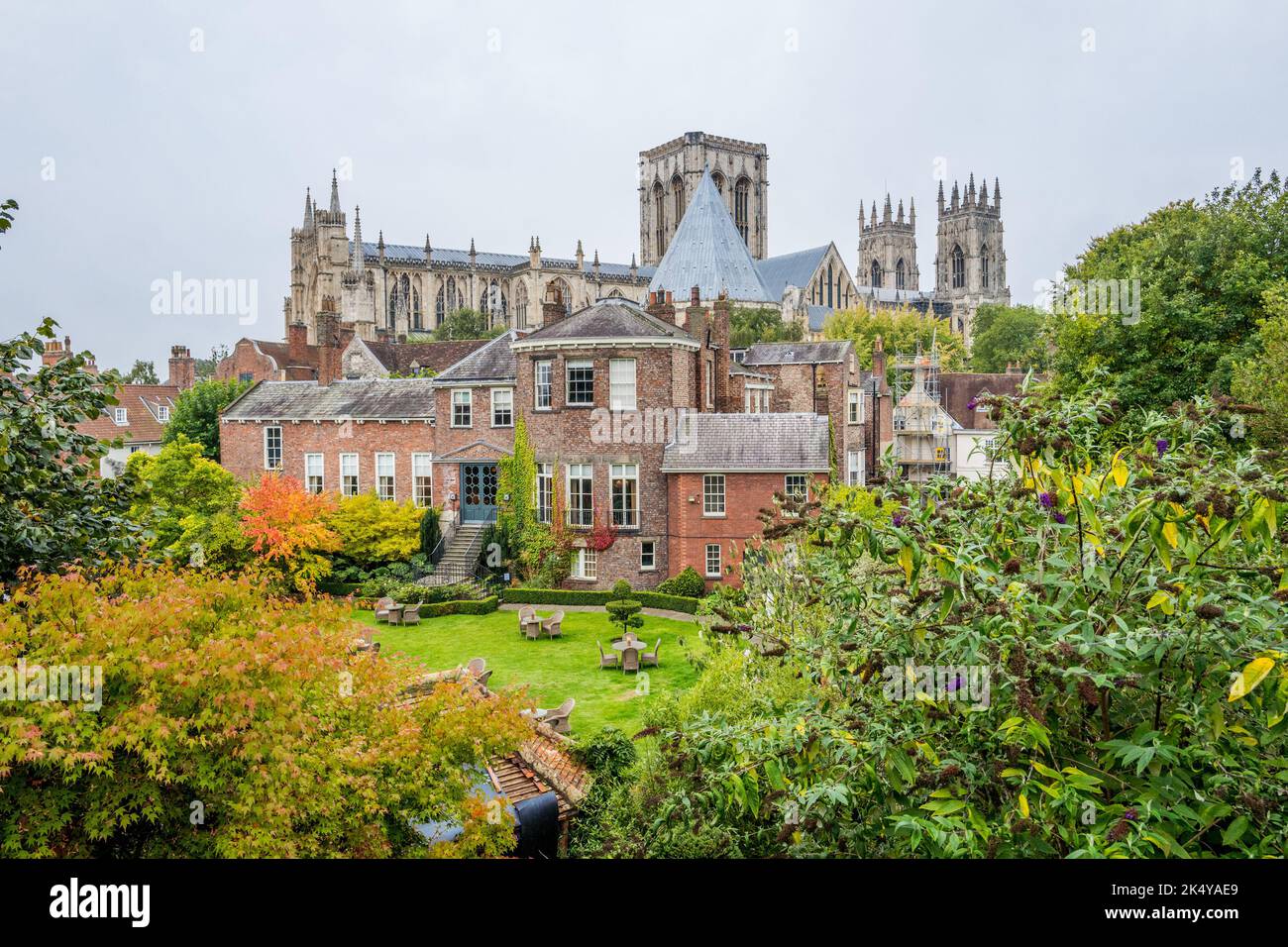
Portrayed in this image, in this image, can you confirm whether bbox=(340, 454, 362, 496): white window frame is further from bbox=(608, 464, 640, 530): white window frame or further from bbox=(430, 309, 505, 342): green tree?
bbox=(430, 309, 505, 342): green tree

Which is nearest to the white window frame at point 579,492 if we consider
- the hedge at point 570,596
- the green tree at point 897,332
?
the hedge at point 570,596

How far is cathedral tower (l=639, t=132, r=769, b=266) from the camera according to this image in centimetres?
12312

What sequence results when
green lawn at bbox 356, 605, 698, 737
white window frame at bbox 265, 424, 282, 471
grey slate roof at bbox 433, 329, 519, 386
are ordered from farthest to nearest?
white window frame at bbox 265, 424, 282, 471
grey slate roof at bbox 433, 329, 519, 386
green lawn at bbox 356, 605, 698, 737

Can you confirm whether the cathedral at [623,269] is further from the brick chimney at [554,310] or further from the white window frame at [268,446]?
the brick chimney at [554,310]

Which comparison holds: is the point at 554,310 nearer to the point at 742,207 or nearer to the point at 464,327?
the point at 464,327

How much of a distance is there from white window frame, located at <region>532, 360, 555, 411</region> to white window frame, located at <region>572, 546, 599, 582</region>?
552 centimetres

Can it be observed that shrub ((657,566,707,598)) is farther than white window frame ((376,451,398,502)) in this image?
No

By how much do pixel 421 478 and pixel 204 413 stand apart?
17878 mm

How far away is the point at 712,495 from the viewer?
112ft

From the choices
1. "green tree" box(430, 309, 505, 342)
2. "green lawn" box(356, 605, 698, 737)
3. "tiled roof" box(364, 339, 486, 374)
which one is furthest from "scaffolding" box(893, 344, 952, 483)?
"green tree" box(430, 309, 505, 342)

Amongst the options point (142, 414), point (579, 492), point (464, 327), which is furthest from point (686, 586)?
point (464, 327)
